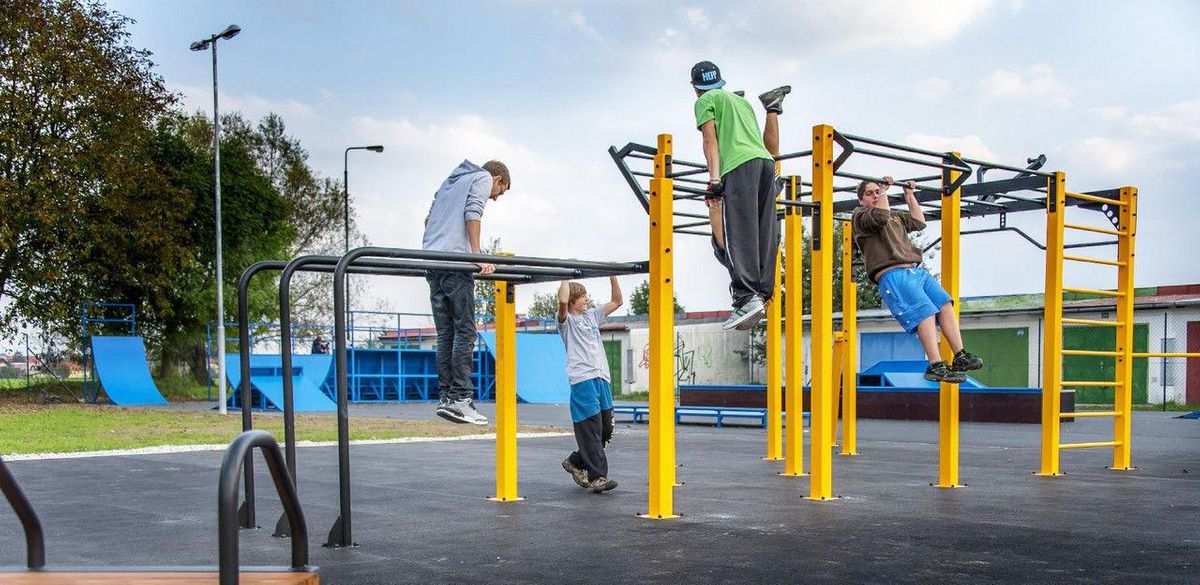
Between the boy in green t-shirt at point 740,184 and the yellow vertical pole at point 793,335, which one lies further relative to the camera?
the yellow vertical pole at point 793,335

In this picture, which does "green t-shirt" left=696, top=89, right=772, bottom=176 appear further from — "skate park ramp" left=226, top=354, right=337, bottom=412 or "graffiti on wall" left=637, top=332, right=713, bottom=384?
"graffiti on wall" left=637, top=332, right=713, bottom=384


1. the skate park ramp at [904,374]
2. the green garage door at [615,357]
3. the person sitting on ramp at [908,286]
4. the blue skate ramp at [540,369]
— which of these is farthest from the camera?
the green garage door at [615,357]

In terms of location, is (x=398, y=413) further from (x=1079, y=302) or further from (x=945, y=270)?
(x=1079, y=302)

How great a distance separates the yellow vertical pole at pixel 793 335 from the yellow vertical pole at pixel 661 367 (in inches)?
67.9

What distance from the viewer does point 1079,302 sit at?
29516 millimetres

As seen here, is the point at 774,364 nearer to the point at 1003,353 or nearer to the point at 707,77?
the point at 707,77

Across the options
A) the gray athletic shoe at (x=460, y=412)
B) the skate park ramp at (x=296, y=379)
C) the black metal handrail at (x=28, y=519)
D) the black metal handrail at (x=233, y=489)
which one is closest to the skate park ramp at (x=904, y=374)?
the skate park ramp at (x=296, y=379)

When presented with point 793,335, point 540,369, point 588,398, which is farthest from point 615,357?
point 588,398

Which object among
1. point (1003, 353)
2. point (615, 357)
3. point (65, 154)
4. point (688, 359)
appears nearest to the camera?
point (65, 154)

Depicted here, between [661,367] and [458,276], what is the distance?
1.33 m

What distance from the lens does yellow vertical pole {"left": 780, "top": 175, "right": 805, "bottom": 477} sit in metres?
8.38

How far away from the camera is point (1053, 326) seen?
364 inches

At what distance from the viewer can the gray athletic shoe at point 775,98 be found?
5968 millimetres

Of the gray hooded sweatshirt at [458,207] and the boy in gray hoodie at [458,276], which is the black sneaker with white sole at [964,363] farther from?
the gray hooded sweatshirt at [458,207]
